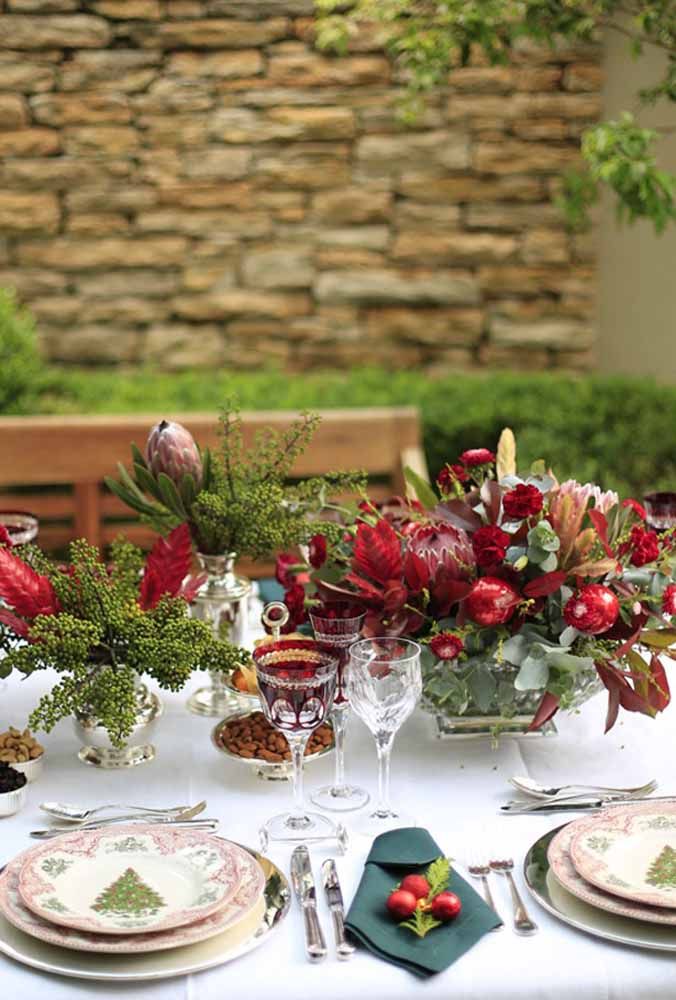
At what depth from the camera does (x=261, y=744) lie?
1463 millimetres

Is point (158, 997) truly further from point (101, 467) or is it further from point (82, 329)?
point (82, 329)

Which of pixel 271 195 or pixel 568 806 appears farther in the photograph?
pixel 271 195

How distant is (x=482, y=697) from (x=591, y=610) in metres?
0.16

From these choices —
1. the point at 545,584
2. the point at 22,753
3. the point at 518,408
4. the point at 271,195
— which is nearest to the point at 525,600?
the point at 545,584

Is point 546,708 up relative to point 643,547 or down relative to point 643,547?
down

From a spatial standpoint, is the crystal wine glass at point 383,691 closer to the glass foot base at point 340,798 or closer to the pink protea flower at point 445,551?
the glass foot base at point 340,798

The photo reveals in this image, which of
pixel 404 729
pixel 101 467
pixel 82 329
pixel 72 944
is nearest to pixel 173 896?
pixel 72 944

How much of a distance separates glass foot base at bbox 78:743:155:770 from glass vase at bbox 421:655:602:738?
1.08 ft

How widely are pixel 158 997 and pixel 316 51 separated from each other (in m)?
3.50

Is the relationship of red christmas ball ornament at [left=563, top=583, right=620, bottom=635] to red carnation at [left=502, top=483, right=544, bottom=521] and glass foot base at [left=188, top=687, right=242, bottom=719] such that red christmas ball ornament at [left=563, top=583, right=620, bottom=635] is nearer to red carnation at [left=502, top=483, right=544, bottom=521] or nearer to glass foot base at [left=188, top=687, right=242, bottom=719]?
red carnation at [left=502, top=483, right=544, bottom=521]

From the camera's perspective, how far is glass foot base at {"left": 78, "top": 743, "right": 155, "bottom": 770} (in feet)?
4.85

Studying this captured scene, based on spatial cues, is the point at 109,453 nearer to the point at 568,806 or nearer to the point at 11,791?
the point at 11,791

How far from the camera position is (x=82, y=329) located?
4215 millimetres

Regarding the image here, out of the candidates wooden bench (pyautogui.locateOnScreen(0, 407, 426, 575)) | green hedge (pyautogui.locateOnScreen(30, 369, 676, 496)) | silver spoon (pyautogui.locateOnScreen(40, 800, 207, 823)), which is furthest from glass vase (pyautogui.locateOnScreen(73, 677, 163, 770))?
green hedge (pyautogui.locateOnScreen(30, 369, 676, 496))
